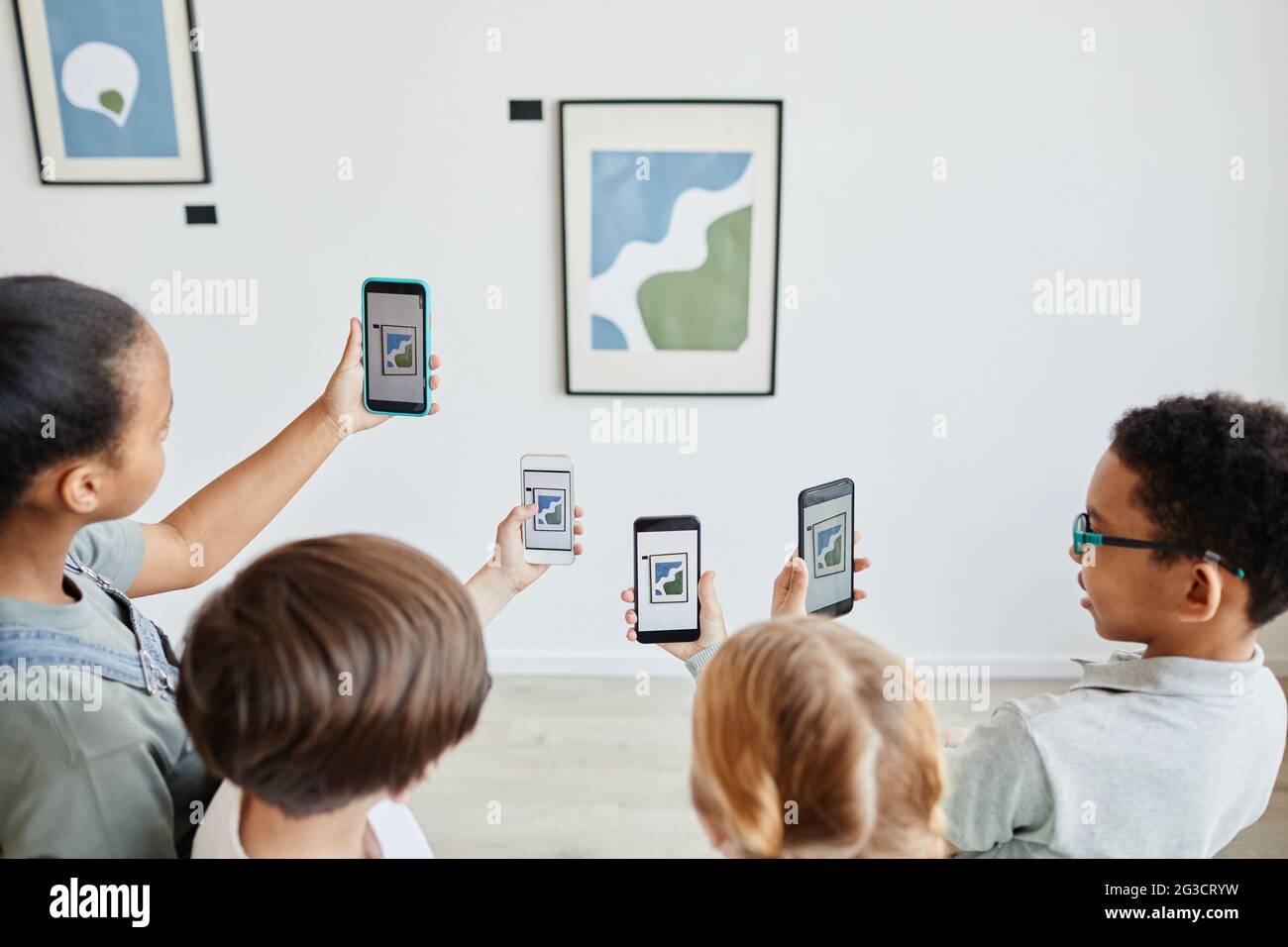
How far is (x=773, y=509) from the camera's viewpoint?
279 cm

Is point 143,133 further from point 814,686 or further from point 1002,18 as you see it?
point 814,686

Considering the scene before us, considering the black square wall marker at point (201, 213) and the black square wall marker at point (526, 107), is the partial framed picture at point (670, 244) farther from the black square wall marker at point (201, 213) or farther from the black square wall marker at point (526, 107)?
the black square wall marker at point (201, 213)

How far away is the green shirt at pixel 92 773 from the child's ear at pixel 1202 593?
3.31 ft

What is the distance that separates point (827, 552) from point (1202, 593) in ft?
2.00

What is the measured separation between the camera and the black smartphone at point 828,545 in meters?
1.47

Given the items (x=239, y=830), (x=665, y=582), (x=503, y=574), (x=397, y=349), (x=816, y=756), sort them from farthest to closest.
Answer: (x=397, y=349), (x=665, y=582), (x=503, y=574), (x=239, y=830), (x=816, y=756)

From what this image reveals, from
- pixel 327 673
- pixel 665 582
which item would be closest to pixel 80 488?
pixel 327 673

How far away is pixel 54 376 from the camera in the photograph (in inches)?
33.7

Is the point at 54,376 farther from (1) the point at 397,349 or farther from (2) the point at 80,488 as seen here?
(1) the point at 397,349

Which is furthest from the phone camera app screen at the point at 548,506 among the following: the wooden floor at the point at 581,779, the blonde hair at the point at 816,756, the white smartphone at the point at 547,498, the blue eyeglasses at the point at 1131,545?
the blonde hair at the point at 816,756

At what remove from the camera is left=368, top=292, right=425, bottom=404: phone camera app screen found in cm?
166

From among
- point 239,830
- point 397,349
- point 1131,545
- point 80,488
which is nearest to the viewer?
point 239,830

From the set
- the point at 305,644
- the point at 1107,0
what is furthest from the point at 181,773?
the point at 1107,0

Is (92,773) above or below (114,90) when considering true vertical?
below
